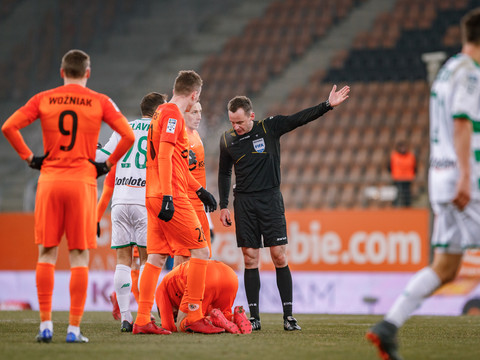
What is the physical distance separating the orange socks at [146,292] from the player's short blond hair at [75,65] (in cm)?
174

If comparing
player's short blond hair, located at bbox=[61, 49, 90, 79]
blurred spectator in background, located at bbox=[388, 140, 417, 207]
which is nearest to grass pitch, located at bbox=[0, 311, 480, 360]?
player's short blond hair, located at bbox=[61, 49, 90, 79]

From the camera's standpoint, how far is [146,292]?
251 inches

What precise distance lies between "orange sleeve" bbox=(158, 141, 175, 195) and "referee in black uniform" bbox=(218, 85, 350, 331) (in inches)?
53.2

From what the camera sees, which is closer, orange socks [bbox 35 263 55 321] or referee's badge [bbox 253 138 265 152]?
orange socks [bbox 35 263 55 321]

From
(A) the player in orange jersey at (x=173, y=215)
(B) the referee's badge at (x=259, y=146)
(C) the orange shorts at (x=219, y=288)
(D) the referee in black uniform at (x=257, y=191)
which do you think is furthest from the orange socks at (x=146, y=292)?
(B) the referee's badge at (x=259, y=146)

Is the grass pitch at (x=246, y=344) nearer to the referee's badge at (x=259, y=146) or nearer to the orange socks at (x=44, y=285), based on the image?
the orange socks at (x=44, y=285)

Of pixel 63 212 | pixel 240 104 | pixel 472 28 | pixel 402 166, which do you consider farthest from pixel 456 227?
pixel 402 166

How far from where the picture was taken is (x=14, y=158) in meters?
20.5

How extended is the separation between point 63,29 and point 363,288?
1428 cm

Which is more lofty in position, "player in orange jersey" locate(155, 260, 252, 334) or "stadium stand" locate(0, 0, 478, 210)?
"stadium stand" locate(0, 0, 478, 210)

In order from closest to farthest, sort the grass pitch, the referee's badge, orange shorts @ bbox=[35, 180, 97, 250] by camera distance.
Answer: the grass pitch → orange shorts @ bbox=[35, 180, 97, 250] → the referee's badge

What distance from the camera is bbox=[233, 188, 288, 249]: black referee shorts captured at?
24.2 feet

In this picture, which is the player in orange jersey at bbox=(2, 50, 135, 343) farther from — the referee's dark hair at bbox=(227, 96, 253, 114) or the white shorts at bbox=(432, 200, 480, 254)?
the white shorts at bbox=(432, 200, 480, 254)

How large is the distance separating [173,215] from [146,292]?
68 cm
